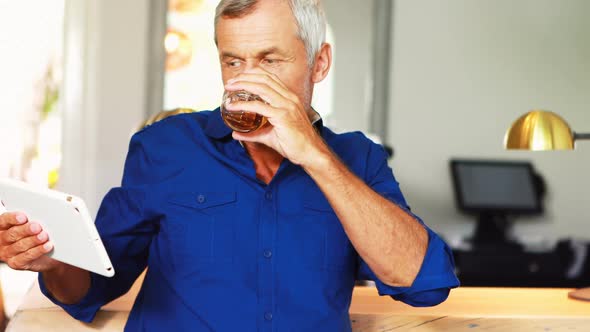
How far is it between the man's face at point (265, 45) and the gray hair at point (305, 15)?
10 mm

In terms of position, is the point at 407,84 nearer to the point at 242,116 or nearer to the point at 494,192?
the point at 494,192

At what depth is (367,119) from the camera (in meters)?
5.01

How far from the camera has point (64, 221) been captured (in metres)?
1.25

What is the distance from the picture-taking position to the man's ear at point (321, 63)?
5.64 feet

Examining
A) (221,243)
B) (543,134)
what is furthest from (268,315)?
(543,134)

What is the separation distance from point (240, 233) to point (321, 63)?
0.40m

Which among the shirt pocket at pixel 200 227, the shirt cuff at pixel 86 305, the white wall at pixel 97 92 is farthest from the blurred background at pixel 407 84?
the shirt pocket at pixel 200 227

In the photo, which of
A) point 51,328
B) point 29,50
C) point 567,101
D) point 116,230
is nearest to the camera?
point 116,230

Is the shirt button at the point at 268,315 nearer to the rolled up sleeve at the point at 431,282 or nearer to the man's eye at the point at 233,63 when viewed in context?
the rolled up sleeve at the point at 431,282

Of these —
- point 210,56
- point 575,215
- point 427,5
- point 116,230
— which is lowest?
point 575,215

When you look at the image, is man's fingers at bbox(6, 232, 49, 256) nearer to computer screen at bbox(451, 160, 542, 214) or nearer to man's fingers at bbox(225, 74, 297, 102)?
man's fingers at bbox(225, 74, 297, 102)

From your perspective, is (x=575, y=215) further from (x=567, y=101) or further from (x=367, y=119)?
(x=367, y=119)

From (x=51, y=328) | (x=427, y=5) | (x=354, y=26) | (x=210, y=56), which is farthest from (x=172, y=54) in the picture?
(x=51, y=328)

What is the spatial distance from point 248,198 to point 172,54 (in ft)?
11.2
